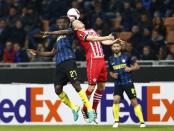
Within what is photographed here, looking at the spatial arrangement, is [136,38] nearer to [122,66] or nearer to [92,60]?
[122,66]

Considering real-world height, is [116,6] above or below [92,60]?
above

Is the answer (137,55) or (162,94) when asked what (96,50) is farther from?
(137,55)

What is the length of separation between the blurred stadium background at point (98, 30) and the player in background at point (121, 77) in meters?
1.28

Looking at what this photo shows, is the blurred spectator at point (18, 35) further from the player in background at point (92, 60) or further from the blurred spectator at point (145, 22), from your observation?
the player in background at point (92, 60)

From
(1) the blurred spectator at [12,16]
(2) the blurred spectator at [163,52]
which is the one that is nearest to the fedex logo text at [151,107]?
(2) the blurred spectator at [163,52]

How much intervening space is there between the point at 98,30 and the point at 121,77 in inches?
179

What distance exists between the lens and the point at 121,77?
59.0 ft

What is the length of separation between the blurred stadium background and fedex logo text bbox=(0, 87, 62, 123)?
0.52 feet

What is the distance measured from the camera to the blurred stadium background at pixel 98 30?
2089cm

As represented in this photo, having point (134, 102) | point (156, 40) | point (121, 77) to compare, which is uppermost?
point (156, 40)

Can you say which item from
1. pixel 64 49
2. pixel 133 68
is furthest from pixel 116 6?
pixel 64 49

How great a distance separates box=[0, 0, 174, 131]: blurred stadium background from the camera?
68.5 ft

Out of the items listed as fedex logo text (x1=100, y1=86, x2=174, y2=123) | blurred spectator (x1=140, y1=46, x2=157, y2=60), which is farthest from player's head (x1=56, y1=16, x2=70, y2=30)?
blurred spectator (x1=140, y1=46, x2=157, y2=60)

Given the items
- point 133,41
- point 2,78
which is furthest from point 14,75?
point 133,41
